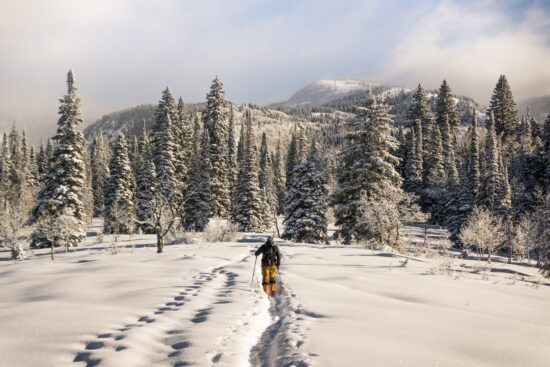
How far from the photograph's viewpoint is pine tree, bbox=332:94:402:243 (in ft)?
106

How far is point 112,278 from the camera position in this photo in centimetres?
1302

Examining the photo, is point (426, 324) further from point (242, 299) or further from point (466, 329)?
point (242, 299)

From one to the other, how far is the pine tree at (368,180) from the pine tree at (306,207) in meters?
2.95

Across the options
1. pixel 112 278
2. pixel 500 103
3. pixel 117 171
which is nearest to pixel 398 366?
pixel 112 278

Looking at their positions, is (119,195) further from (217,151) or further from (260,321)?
(260,321)

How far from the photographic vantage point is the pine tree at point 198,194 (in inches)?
1897

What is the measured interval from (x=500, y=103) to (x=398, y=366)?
102300 millimetres

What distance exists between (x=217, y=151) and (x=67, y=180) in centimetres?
2412

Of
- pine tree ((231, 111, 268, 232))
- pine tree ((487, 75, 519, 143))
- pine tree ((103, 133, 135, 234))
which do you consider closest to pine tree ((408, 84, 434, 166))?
pine tree ((487, 75, 519, 143))

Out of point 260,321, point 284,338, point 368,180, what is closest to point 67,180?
point 368,180

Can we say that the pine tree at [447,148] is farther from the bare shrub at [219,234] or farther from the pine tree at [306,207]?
the bare shrub at [219,234]

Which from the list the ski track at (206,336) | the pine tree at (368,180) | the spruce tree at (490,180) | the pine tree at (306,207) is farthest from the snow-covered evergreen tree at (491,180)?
the ski track at (206,336)

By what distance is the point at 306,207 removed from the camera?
126 feet

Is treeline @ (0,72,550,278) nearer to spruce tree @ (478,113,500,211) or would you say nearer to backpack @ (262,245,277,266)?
spruce tree @ (478,113,500,211)
